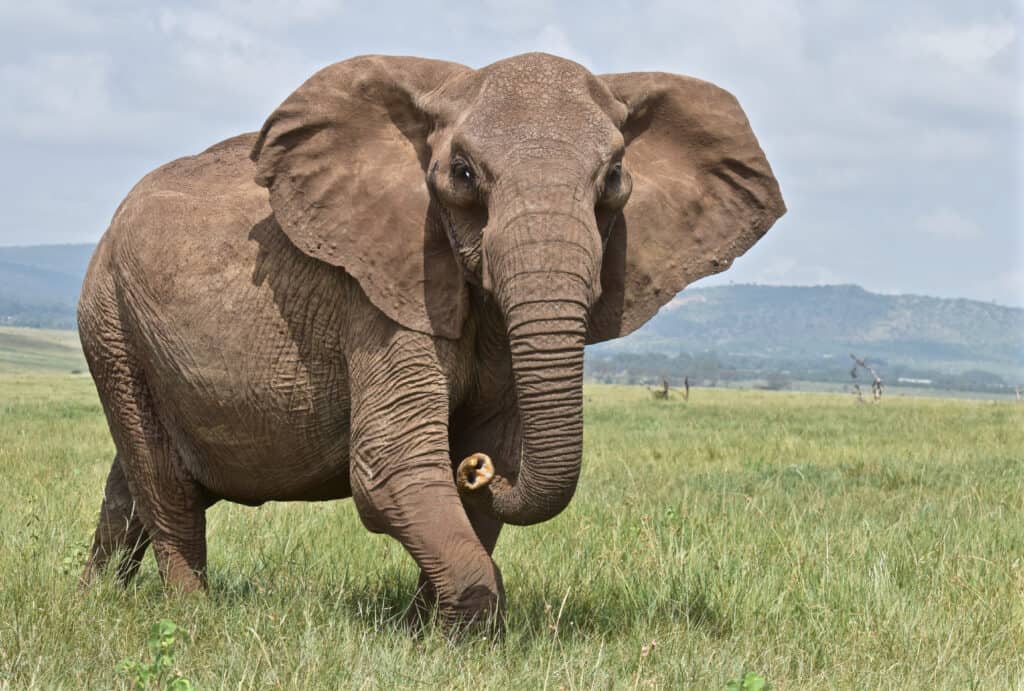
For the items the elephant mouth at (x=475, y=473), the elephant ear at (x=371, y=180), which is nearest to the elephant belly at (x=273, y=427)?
the elephant ear at (x=371, y=180)

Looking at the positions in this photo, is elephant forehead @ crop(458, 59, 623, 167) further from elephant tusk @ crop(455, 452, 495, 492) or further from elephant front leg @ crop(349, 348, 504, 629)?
elephant tusk @ crop(455, 452, 495, 492)

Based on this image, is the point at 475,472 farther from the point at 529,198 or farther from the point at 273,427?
the point at 273,427

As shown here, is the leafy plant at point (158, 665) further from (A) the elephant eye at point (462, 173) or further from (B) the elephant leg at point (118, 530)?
(B) the elephant leg at point (118, 530)

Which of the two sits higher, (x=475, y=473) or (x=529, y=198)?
(x=529, y=198)

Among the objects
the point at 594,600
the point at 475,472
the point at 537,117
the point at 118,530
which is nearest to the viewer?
the point at 537,117

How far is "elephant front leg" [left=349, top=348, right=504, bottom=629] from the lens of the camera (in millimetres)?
4887

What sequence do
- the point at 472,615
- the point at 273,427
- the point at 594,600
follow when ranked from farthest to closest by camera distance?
the point at 594,600 < the point at 273,427 < the point at 472,615

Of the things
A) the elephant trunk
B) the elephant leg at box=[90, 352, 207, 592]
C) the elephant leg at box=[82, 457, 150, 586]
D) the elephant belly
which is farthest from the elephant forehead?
the elephant leg at box=[82, 457, 150, 586]

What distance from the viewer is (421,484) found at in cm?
493

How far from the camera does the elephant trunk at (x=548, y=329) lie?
4344 millimetres

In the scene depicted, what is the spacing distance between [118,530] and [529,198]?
3.93 m

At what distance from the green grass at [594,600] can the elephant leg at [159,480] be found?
236mm

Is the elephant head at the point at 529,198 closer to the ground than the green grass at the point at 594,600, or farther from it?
farther from it

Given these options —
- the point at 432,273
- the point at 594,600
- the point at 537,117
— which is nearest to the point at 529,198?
the point at 537,117
